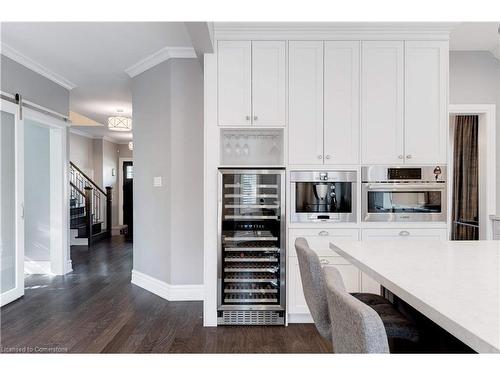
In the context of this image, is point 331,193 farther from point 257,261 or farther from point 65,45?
point 65,45

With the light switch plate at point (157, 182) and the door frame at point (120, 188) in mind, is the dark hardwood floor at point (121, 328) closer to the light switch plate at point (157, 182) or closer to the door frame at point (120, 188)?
the light switch plate at point (157, 182)

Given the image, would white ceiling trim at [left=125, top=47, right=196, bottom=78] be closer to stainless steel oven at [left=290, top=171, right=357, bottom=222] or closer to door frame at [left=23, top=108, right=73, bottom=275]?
door frame at [left=23, top=108, right=73, bottom=275]

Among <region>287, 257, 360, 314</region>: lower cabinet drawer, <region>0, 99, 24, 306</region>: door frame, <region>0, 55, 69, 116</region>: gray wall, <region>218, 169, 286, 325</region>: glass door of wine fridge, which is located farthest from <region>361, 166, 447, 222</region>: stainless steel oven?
<region>0, 55, 69, 116</region>: gray wall

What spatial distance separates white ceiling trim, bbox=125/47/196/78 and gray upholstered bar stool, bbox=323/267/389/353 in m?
3.38

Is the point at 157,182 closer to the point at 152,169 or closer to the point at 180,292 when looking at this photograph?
the point at 152,169

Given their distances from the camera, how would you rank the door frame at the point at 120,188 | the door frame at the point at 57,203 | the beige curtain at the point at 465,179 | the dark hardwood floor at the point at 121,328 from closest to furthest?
the dark hardwood floor at the point at 121,328 < the beige curtain at the point at 465,179 < the door frame at the point at 57,203 < the door frame at the point at 120,188

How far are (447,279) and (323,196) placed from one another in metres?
1.88

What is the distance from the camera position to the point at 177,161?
146 inches

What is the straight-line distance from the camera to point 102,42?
345 centimetres

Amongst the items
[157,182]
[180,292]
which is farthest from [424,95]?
[180,292]

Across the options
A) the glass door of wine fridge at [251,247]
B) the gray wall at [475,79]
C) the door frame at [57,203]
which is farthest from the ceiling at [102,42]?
the glass door of wine fridge at [251,247]

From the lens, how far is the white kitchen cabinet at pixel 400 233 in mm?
2984

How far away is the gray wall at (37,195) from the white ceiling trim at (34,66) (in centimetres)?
75
